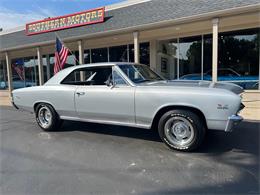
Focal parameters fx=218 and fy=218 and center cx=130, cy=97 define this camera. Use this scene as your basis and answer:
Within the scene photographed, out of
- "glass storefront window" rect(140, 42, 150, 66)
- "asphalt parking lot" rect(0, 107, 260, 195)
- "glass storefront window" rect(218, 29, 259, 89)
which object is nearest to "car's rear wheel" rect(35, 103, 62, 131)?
"asphalt parking lot" rect(0, 107, 260, 195)

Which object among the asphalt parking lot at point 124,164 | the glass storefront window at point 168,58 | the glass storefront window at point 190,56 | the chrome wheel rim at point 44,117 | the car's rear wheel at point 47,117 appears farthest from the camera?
the glass storefront window at point 168,58

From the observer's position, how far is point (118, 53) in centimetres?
1454

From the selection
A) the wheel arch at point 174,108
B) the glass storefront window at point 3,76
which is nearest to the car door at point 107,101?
the wheel arch at point 174,108

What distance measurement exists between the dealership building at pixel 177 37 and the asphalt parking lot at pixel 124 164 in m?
5.12

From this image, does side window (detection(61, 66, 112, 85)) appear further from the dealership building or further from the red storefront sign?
the red storefront sign

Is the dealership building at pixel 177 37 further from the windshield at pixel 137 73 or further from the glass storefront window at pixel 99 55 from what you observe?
the windshield at pixel 137 73

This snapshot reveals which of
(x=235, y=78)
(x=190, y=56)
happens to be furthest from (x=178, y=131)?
(x=190, y=56)

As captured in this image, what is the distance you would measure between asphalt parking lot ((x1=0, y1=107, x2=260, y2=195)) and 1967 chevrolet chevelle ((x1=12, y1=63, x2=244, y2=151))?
16.9 inches

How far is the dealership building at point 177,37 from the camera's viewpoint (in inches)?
332

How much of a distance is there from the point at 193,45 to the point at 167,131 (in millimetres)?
9251

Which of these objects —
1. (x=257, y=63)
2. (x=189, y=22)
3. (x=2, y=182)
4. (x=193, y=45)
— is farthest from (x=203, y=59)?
(x=2, y=182)

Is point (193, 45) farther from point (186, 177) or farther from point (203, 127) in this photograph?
point (186, 177)

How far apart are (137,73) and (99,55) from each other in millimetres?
11225

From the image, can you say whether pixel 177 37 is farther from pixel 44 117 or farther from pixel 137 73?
pixel 44 117
